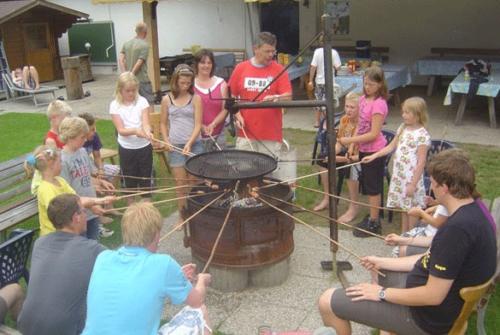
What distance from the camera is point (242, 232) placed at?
398 centimetres

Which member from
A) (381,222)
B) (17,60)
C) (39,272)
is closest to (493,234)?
(39,272)

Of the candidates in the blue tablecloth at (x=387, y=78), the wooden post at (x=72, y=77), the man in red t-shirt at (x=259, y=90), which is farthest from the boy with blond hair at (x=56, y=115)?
the wooden post at (x=72, y=77)

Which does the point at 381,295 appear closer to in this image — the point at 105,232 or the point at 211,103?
the point at 211,103

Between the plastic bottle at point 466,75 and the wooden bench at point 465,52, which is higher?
the wooden bench at point 465,52

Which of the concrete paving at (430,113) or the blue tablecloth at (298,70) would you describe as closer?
the concrete paving at (430,113)

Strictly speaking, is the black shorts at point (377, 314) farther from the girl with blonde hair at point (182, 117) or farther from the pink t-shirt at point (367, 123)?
the girl with blonde hair at point (182, 117)

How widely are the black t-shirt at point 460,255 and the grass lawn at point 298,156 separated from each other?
46.2 inches

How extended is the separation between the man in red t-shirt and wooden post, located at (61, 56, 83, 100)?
8.82m

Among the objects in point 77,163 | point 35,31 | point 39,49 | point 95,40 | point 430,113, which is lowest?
point 430,113

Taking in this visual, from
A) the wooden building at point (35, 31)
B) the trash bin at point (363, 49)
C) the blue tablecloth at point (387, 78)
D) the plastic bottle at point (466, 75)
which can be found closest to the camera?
the plastic bottle at point (466, 75)

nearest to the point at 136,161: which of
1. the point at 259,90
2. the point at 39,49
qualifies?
the point at 259,90

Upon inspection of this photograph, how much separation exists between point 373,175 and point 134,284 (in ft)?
10.2

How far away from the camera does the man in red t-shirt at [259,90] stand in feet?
15.8

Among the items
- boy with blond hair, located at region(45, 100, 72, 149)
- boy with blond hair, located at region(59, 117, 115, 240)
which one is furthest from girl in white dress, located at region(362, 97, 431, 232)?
boy with blond hair, located at region(45, 100, 72, 149)
